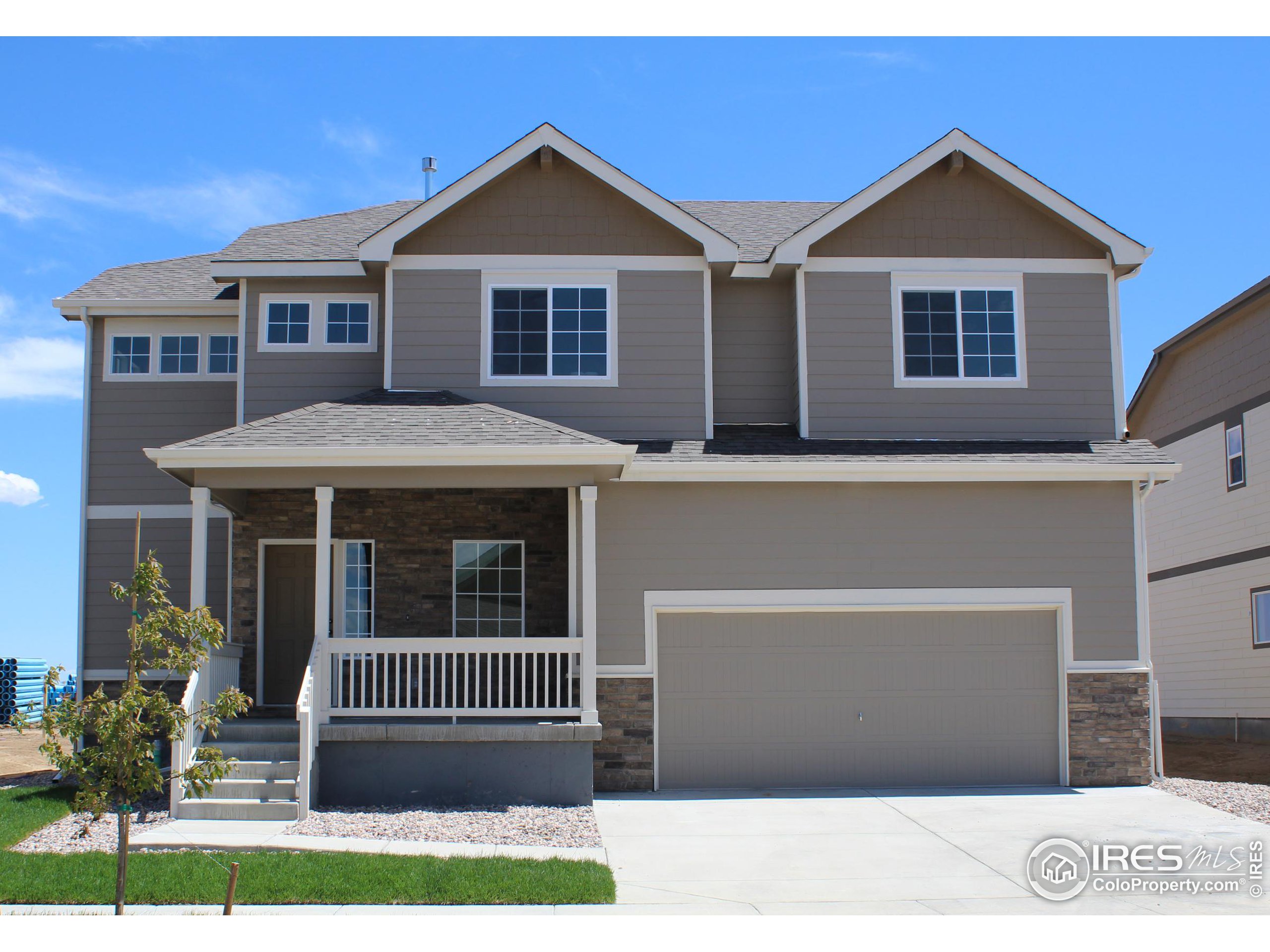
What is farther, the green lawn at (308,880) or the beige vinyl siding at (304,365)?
the beige vinyl siding at (304,365)

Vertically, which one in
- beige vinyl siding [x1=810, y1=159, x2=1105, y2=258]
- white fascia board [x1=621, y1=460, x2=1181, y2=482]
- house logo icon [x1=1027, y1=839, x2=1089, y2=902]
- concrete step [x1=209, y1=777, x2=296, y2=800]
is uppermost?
beige vinyl siding [x1=810, y1=159, x2=1105, y2=258]

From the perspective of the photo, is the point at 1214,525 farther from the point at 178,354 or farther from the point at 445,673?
the point at 178,354

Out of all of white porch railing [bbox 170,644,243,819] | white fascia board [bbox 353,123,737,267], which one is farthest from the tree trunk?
white fascia board [bbox 353,123,737,267]

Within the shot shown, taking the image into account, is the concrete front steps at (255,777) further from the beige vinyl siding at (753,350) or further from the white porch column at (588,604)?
the beige vinyl siding at (753,350)

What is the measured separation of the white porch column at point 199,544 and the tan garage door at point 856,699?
492 centimetres

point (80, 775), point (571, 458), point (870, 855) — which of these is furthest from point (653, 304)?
point (80, 775)

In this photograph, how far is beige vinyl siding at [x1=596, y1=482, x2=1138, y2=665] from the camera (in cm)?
1348

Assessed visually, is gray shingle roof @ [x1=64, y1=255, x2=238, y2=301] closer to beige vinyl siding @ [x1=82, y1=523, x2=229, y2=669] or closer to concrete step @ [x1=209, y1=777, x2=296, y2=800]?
beige vinyl siding @ [x1=82, y1=523, x2=229, y2=669]

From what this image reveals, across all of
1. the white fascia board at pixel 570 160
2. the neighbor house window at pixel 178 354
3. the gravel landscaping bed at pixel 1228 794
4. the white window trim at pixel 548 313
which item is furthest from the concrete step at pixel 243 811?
the gravel landscaping bed at pixel 1228 794

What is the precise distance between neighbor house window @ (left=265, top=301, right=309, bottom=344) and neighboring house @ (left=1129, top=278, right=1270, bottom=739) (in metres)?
14.0

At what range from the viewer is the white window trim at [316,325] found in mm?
14969

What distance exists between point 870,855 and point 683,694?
416 centimetres

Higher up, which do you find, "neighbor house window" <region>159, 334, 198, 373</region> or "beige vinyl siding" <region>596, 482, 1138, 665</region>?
"neighbor house window" <region>159, 334, 198, 373</region>

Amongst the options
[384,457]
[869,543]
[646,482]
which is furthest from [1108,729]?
[384,457]
